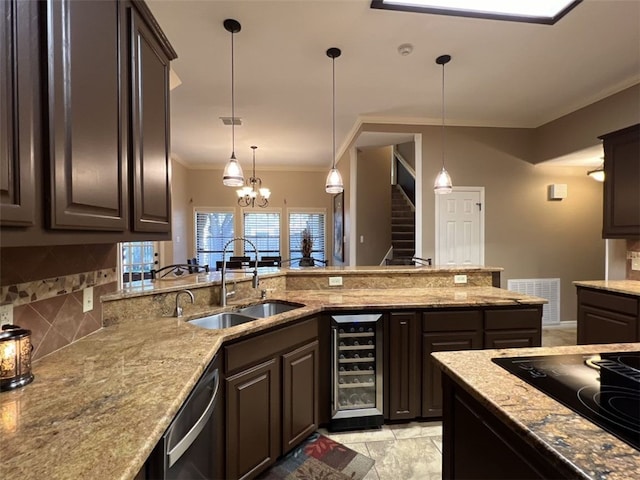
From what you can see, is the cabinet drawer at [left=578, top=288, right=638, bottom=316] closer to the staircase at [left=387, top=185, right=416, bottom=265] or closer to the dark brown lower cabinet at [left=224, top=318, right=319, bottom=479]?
the dark brown lower cabinet at [left=224, top=318, right=319, bottom=479]

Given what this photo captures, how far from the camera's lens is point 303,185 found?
822cm

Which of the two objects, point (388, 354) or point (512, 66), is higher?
point (512, 66)

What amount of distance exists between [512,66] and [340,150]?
136 inches

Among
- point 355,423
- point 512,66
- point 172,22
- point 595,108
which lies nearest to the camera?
point 355,423

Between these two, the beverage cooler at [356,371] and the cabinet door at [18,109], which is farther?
the beverage cooler at [356,371]

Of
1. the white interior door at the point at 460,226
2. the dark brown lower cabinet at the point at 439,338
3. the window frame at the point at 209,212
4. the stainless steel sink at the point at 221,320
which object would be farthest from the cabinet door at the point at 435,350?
the window frame at the point at 209,212

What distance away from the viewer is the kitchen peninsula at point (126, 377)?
70cm

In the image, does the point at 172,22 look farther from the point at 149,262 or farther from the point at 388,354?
the point at 149,262

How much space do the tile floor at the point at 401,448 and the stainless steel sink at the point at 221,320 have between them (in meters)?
1.04

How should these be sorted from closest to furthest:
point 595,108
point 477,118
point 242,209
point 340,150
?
1. point 595,108
2. point 477,118
3. point 340,150
4. point 242,209

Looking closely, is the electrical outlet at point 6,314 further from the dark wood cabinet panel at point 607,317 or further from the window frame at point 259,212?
the window frame at point 259,212

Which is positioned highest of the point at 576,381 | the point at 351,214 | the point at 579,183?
the point at 579,183

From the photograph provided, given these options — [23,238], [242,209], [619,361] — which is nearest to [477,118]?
[619,361]

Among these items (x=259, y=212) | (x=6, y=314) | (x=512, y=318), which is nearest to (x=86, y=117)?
(x=6, y=314)
